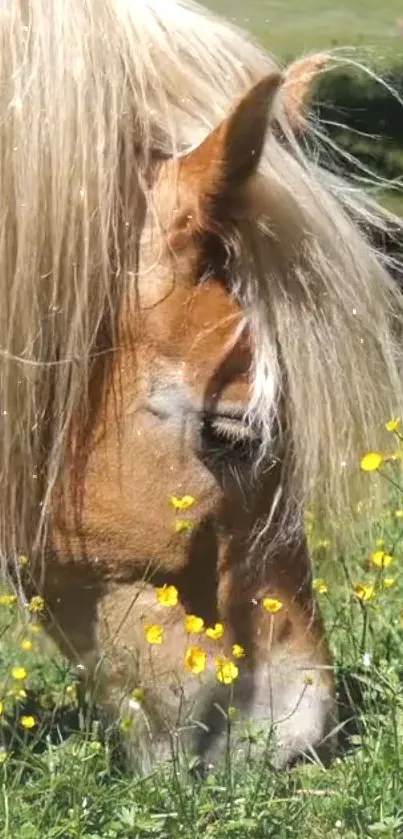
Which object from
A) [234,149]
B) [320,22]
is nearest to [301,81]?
[234,149]

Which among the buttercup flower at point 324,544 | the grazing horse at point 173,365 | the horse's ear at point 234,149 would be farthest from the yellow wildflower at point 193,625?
the horse's ear at point 234,149

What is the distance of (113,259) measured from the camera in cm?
182

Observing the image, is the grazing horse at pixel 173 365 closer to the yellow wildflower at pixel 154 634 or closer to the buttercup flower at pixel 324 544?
the yellow wildflower at pixel 154 634

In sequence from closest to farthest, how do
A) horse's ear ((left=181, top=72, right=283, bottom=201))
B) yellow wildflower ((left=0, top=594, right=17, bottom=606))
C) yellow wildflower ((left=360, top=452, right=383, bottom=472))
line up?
1. horse's ear ((left=181, top=72, right=283, bottom=201))
2. yellow wildflower ((left=360, top=452, right=383, bottom=472))
3. yellow wildflower ((left=0, top=594, right=17, bottom=606))

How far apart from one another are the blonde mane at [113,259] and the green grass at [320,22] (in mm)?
1173

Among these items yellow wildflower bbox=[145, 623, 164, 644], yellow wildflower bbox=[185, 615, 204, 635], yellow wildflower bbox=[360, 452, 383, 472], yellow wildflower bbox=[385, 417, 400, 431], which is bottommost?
yellow wildflower bbox=[145, 623, 164, 644]

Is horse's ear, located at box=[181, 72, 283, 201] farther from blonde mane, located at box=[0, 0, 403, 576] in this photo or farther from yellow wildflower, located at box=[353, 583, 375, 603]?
yellow wildflower, located at box=[353, 583, 375, 603]

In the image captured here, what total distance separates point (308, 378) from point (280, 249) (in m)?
0.19

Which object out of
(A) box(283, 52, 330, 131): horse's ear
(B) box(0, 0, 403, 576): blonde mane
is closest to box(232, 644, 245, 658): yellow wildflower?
(B) box(0, 0, 403, 576): blonde mane

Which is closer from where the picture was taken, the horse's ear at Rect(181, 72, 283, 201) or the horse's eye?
the horse's ear at Rect(181, 72, 283, 201)

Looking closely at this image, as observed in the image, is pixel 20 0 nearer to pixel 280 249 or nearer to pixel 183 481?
pixel 280 249

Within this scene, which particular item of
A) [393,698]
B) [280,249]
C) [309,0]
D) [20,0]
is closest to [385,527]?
[393,698]

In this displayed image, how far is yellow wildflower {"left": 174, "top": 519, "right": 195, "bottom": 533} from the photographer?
175cm

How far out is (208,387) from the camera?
1.76 m
